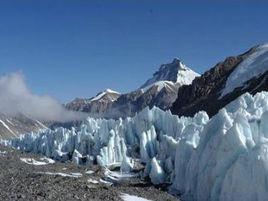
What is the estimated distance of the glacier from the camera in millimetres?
54406

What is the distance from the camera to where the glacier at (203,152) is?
54.4m

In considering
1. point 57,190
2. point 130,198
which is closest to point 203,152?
point 130,198

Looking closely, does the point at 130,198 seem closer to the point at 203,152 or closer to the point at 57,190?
the point at 57,190

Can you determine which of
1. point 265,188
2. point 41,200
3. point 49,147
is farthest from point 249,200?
point 49,147

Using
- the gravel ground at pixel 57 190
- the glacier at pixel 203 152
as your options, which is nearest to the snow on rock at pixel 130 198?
the gravel ground at pixel 57 190

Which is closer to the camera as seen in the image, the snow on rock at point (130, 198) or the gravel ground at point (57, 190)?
the gravel ground at point (57, 190)

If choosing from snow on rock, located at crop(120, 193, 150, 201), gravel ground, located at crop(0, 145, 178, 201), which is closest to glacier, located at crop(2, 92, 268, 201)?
gravel ground, located at crop(0, 145, 178, 201)

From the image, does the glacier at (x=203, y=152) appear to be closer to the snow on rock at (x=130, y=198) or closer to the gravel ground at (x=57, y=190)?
the gravel ground at (x=57, y=190)

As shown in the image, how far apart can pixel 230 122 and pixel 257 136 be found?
3.19 meters

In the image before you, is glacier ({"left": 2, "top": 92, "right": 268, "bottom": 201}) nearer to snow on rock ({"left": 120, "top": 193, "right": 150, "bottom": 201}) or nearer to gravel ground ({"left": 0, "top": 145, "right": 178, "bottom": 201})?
gravel ground ({"left": 0, "top": 145, "right": 178, "bottom": 201})

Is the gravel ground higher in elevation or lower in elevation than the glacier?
lower

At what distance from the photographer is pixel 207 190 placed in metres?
59.4

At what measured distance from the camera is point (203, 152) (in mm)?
63531

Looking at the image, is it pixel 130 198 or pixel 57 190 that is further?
pixel 130 198
